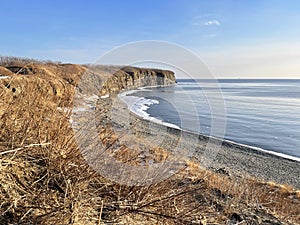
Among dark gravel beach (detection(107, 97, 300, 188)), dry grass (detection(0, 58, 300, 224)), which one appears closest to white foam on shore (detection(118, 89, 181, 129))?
dark gravel beach (detection(107, 97, 300, 188))

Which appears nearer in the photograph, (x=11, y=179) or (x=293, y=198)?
(x=11, y=179)

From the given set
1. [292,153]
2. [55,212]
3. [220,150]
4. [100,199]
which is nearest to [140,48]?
[100,199]

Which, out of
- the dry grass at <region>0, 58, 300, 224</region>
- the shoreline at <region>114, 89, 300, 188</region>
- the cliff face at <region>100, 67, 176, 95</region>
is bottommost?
the shoreline at <region>114, 89, 300, 188</region>

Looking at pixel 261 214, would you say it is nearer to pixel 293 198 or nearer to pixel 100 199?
pixel 100 199

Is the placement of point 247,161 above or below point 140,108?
below

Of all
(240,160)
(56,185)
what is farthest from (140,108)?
(56,185)

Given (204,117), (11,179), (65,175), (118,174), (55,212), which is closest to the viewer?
(55,212)

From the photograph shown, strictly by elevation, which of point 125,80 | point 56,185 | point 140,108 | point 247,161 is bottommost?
point 247,161

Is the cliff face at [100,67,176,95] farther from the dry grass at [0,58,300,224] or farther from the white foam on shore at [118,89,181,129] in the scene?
the white foam on shore at [118,89,181,129]

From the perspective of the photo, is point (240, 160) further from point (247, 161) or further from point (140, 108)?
point (140, 108)

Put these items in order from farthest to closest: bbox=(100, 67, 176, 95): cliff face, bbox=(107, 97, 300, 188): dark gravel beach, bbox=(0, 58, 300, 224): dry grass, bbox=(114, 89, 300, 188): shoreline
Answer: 1. bbox=(114, 89, 300, 188): shoreline
2. bbox=(107, 97, 300, 188): dark gravel beach
3. bbox=(100, 67, 176, 95): cliff face
4. bbox=(0, 58, 300, 224): dry grass

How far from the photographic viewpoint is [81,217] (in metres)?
2.56

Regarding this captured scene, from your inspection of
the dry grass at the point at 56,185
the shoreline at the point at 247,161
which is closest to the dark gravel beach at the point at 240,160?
the shoreline at the point at 247,161

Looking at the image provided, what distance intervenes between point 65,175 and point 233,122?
25.1 m
